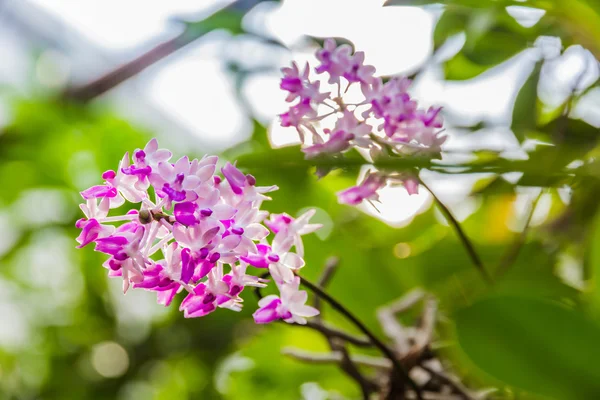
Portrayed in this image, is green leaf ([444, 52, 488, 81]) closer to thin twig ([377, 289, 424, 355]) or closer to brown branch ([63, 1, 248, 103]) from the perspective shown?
thin twig ([377, 289, 424, 355])

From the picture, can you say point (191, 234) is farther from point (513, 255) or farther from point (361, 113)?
point (513, 255)

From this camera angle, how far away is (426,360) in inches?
18.0

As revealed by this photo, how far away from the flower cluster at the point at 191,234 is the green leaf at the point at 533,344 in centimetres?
9

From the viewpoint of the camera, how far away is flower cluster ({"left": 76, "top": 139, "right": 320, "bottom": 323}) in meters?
0.27

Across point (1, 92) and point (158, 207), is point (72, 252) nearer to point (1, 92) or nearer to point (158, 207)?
point (1, 92)

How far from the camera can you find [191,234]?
271mm

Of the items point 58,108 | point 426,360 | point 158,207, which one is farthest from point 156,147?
point 58,108

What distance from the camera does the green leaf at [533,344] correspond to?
0.22 m

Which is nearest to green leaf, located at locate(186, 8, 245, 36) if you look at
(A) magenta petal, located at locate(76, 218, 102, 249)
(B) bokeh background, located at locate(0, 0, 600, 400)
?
(B) bokeh background, located at locate(0, 0, 600, 400)

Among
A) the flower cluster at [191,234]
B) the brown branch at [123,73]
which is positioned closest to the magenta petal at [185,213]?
the flower cluster at [191,234]

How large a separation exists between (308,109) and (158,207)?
10cm

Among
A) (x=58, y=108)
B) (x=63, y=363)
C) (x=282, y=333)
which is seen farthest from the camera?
(x=58, y=108)

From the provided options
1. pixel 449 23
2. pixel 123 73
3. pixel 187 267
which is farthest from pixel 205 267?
pixel 123 73

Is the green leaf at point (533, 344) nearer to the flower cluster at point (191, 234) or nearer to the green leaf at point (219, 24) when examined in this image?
the flower cluster at point (191, 234)
